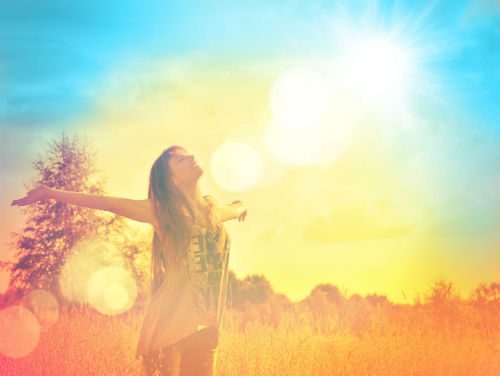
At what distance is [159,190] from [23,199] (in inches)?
44.4

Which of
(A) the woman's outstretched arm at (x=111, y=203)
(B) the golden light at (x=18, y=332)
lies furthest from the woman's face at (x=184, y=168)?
(B) the golden light at (x=18, y=332)

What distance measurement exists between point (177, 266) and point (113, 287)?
66.1 ft

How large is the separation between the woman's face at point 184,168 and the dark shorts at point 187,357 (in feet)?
4.15

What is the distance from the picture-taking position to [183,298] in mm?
4875

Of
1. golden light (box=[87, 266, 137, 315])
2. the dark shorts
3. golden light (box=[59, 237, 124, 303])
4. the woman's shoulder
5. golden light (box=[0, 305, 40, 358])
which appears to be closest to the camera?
the dark shorts

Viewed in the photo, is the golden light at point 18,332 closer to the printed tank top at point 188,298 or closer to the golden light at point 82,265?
the printed tank top at point 188,298

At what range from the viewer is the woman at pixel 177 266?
4.79 meters

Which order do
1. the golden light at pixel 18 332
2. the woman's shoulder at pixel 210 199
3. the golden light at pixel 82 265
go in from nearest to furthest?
the woman's shoulder at pixel 210 199, the golden light at pixel 18 332, the golden light at pixel 82 265

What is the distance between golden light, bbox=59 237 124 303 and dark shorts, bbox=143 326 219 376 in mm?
19709

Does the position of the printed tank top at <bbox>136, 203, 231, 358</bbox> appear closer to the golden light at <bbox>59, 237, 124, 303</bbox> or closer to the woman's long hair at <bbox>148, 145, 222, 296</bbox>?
the woman's long hair at <bbox>148, 145, 222, 296</bbox>

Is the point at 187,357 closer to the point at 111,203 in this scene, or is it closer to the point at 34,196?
the point at 111,203

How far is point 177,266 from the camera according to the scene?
16.2 ft

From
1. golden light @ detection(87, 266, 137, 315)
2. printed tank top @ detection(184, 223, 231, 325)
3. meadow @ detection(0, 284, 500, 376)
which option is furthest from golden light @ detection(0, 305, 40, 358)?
golden light @ detection(87, 266, 137, 315)

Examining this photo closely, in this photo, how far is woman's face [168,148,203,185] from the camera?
4.99 m
